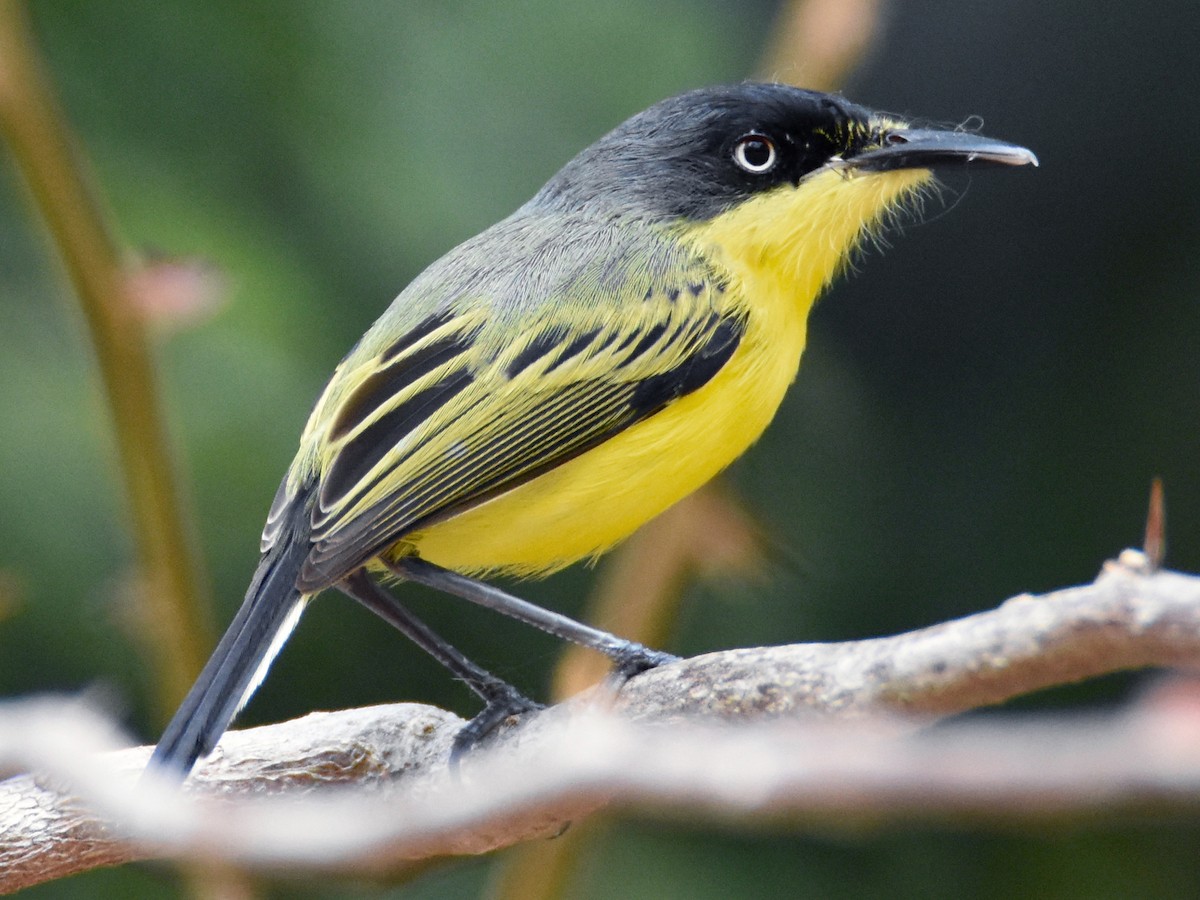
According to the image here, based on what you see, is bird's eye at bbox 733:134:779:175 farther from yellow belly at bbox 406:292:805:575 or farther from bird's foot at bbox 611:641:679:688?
bird's foot at bbox 611:641:679:688

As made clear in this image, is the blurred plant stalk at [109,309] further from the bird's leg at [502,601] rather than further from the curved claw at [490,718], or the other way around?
the curved claw at [490,718]

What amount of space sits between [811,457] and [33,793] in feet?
8.93

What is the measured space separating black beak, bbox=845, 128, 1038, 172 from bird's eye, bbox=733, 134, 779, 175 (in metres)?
0.19

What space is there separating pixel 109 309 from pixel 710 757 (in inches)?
108

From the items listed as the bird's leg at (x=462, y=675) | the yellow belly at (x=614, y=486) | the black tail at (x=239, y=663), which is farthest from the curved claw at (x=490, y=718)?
the black tail at (x=239, y=663)

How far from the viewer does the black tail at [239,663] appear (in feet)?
8.30

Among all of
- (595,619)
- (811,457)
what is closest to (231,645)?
(595,619)

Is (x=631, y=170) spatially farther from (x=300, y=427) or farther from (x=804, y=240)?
(x=300, y=427)

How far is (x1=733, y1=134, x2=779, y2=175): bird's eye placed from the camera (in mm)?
3455

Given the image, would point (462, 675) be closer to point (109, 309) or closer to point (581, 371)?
point (581, 371)

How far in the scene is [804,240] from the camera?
3.41 m

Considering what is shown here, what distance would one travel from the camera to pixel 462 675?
3.12 metres

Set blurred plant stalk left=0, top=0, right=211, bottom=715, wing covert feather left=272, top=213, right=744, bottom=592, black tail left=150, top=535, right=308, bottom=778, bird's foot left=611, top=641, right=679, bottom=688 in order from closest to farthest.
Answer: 1. black tail left=150, top=535, right=308, bottom=778
2. bird's foot left=611, top=641, right=679, bottom=688
3. wing covert feather left=272, top=213, right=744, bottom=592
4. blurred plant stalk left=0, top=0, right=211, bottom=715

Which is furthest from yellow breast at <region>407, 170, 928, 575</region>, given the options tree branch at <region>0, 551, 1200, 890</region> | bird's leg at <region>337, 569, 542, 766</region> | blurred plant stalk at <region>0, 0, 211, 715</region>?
blurred plant stalk at <region>0, 0, 211, 715</region>
